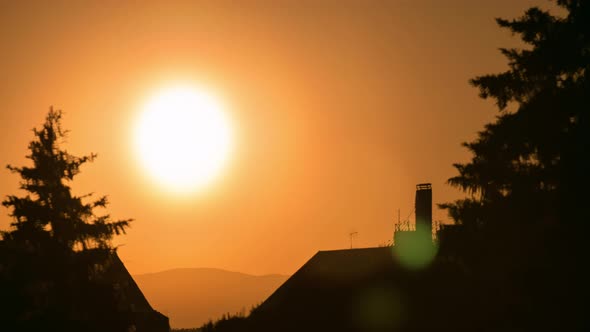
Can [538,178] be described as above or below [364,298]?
above

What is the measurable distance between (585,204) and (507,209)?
9.20ft

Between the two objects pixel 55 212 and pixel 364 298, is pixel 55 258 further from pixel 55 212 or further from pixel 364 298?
pixel 364 298

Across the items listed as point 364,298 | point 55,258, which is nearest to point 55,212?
point 55,258

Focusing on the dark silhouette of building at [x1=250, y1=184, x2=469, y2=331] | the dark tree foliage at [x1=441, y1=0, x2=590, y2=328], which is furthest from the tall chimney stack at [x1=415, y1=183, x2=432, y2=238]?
the dark tree foliage at [x1=441, y1=0, x2=590, y2=328]

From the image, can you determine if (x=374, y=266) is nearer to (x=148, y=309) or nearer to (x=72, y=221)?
(x=72, y=221)

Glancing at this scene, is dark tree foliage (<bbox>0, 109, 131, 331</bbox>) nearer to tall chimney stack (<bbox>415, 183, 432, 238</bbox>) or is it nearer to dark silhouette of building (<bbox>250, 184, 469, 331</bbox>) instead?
dark silhouette of building (<bbox>250, 184, 469, 331</bbox>)

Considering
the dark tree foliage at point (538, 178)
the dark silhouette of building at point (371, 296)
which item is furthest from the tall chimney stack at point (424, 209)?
the dark tree foliage at point (538, 178)

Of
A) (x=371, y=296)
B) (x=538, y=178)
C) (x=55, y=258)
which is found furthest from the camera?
(x=371, y=296)

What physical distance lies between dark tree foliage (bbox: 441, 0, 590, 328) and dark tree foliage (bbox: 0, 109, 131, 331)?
50.8ft

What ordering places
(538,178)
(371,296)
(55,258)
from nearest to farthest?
(538,178) < (55,258) < (371,296)

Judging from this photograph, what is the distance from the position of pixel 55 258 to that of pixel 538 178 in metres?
20.6

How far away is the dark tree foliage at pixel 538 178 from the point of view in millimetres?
31281

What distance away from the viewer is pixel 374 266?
5000 centimetres

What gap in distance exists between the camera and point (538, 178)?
3212 centimetres
